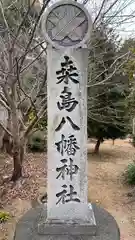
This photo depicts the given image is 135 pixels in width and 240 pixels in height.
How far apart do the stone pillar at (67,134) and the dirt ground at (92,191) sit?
2.35 metres

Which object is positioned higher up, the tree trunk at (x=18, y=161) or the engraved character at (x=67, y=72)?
the engraved character at (x=67, y=72)

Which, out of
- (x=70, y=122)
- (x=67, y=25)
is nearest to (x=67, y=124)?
(x=70, y=122)

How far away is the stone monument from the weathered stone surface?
0.04ft

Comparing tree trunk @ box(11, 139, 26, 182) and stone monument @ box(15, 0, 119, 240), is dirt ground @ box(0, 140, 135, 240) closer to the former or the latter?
tree trunk @ box(11, 139, 26, 182)

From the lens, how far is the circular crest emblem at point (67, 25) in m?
2.82

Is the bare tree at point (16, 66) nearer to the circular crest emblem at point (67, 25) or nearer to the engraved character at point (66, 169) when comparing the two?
the circular crest emblem at point (67, 25)

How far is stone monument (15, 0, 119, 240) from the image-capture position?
9.29 feet

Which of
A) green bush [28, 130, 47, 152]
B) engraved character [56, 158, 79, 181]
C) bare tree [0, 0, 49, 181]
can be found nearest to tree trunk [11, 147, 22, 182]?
bare tree [0, 0, 49, 181]

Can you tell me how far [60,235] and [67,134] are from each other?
39.4 inches

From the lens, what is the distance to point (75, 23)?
2832mm

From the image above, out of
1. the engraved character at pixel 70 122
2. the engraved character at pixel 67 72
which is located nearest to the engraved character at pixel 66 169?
the engraved character at pixel 70 122

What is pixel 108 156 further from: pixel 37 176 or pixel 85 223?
pixel 85 223

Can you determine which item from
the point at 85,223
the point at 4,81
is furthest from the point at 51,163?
the point at 4,81

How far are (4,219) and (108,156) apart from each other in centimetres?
622
